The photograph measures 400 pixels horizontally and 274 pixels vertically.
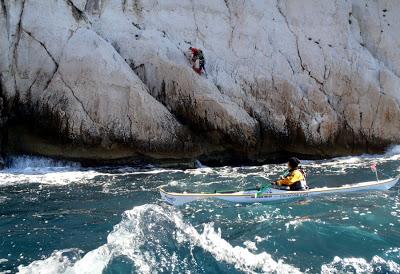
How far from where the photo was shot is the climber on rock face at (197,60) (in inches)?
714

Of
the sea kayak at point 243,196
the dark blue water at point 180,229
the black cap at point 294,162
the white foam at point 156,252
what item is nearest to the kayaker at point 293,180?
the black cap at point 294,162

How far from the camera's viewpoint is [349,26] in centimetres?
2172

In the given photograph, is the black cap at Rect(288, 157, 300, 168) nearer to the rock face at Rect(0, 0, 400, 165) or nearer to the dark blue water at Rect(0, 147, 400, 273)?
→ the dark blue water at Rect(0, 147, 400, 273)

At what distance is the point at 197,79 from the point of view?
708 inches

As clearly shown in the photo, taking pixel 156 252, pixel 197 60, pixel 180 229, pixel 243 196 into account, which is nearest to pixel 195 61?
pixel 197 60

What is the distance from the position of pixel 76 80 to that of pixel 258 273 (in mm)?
10891

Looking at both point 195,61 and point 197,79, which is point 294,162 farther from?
point 195,61

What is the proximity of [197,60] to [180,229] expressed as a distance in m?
9.62

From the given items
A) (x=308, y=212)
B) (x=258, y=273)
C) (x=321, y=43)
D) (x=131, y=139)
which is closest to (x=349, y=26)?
(x=321, y=43)

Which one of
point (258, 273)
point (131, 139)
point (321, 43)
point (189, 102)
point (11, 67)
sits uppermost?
point (321, 43)

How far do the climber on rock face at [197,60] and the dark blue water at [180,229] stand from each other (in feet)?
15.3

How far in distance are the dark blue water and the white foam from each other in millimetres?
17

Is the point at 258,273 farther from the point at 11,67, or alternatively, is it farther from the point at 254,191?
the point at 11,67

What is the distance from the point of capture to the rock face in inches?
656
